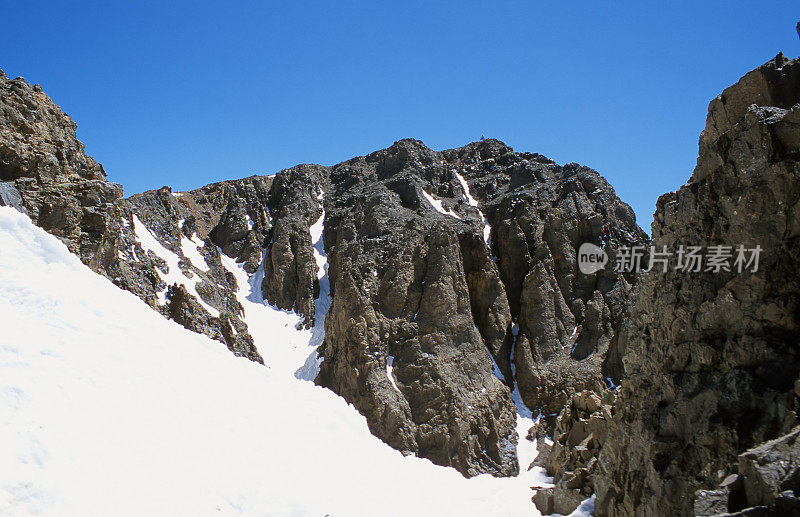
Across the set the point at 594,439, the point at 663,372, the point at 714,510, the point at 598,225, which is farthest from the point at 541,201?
the point at 714,510

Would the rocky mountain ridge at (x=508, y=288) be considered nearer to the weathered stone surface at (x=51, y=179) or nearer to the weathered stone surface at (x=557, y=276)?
the weathered stone surface at (x=51, y=179)

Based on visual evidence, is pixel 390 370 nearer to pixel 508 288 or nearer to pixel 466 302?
pixel 466 302

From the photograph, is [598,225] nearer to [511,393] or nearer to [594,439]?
[511,393]

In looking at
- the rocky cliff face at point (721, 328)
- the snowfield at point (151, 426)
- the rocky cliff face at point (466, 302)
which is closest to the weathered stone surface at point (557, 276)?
the rocky cliff face at point (466, 302)

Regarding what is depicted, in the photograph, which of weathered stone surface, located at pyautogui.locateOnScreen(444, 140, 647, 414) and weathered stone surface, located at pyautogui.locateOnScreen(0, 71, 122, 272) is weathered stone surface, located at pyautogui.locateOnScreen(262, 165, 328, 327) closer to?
weathered stone surface, located at pyautogui.locateOnScreen(444, 140, 647, 414)

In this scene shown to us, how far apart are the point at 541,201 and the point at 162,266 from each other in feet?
123

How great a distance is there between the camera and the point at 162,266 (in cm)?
4884

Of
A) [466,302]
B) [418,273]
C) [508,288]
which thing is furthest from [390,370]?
[508,288]

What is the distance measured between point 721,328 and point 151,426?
10993 millimetres

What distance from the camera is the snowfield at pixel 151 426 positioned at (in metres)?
6.68

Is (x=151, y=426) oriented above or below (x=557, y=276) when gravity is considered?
below

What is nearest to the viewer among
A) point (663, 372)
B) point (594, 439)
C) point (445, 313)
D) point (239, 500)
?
point (239, 500)

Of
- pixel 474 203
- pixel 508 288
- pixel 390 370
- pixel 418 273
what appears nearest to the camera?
pixel 390 370

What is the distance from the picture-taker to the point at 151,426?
26.2 feet
